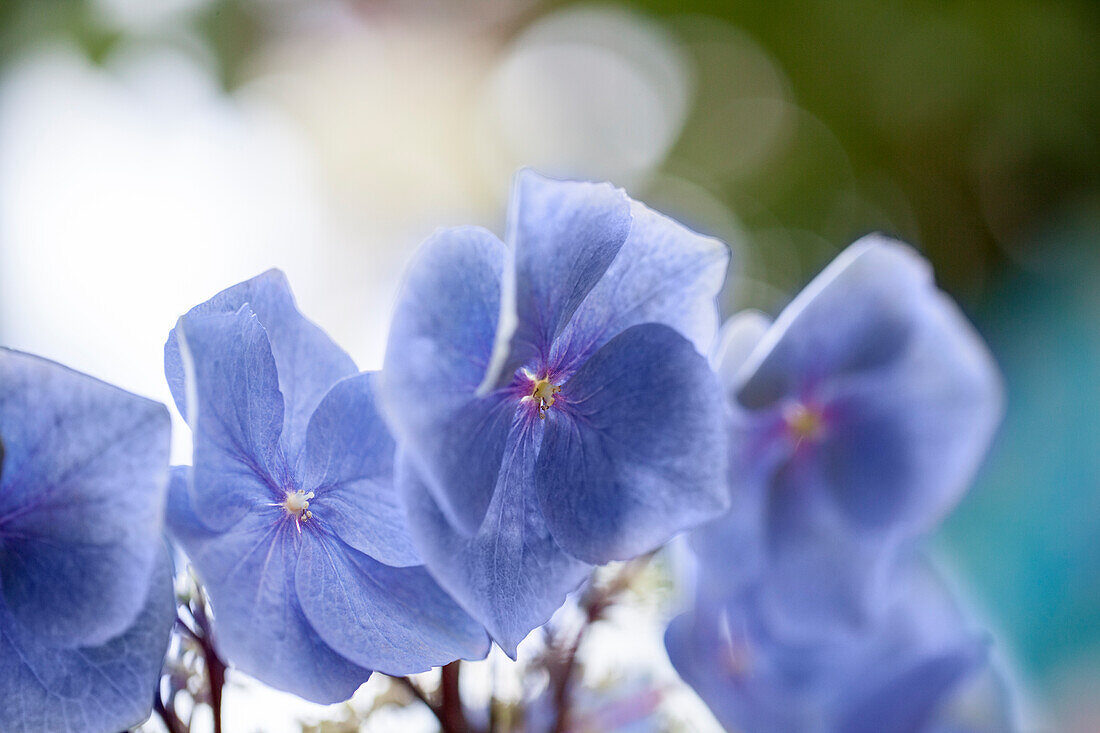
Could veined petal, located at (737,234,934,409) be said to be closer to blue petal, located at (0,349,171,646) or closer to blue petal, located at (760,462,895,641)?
blue petal, located at (760,462,895,641)

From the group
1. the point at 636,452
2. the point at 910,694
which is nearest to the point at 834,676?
the point at 910,694

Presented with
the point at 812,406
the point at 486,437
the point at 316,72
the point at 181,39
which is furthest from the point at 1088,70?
the point at 486,437

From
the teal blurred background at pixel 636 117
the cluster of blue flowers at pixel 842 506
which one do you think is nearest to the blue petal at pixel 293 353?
the cluster of blue flowers at pixel 842 506

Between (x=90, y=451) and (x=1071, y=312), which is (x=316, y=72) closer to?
(x=1071, y=312)

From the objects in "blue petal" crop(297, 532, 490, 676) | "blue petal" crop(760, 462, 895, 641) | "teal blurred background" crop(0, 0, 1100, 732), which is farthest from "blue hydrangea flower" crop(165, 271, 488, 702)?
"teal blurred background" crop(0, 0, 1100, 732)

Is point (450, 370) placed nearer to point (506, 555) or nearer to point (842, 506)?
point (506, 555)

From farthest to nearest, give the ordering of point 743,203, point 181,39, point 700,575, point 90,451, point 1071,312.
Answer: point 743,203
point 181,39
point 1071,312
point 700,575
point 90,451

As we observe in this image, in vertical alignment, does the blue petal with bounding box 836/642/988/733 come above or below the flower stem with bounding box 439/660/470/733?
below
